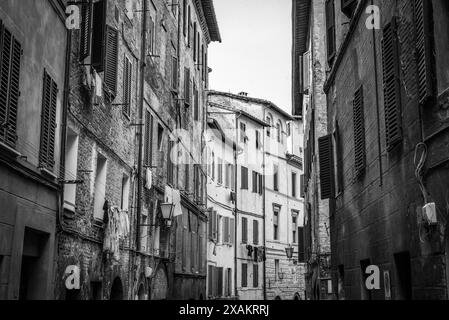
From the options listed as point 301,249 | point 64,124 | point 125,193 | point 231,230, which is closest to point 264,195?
point 231,230

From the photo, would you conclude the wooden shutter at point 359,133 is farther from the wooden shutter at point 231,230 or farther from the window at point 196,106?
the wooden shutter at point 231,230

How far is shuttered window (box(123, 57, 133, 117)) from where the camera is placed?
1617 cm

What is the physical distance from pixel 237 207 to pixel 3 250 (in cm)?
2883

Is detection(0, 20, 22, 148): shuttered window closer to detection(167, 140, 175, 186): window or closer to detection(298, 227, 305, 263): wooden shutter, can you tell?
detection(167, 140, 175, 186): window

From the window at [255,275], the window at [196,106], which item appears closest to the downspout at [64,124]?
the window at [196,106]

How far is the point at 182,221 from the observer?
24.3m

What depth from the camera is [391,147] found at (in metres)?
9.13

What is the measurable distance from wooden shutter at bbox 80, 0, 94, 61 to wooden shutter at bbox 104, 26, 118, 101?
6.15ft

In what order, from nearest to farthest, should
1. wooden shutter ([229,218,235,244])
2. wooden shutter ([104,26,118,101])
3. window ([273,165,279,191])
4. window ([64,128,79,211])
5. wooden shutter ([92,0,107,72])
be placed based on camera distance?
window ([64,128,79,211]) < wooden shutter ([92,0,107,72]) < wooden shutter ([104,26,118,101]) < wooden shutter ([229,218,235,244]) < window ([273,165,279,191])

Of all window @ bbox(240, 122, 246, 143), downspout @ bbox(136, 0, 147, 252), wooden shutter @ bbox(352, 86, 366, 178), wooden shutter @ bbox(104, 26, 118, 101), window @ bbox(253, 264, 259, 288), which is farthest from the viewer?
window @ bbox(240, 122, 246, 143)

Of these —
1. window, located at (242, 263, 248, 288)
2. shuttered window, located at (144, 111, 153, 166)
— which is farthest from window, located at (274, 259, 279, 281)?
shuttered window, located at (144, 111, 153, 166)

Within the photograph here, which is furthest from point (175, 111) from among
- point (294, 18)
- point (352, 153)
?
point (352, 153)

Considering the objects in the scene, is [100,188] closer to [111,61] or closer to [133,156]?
[111,61]

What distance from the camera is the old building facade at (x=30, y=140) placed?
8758 mm
